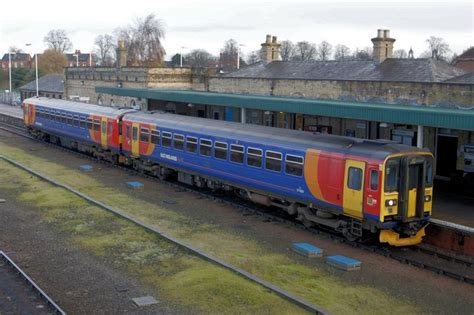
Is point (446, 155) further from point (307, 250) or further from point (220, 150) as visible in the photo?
point (307, 250)

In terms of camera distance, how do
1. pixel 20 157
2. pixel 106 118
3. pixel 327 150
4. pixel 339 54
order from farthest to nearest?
pixel 339 54, pixel 20 157, pixel 106 118, pixel 327 150

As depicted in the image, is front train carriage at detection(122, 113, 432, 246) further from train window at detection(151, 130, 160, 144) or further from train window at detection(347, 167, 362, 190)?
train window at detection(151, 130, 160, 144)

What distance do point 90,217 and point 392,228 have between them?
9066 mm

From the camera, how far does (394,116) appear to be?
18.5 metres

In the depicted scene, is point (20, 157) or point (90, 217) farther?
point (20, 157)

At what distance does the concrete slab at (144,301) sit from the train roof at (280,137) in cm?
647

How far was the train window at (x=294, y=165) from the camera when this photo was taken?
16875 millimetres

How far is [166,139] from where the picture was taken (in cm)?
2370

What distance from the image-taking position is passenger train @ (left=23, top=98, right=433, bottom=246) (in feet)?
48.1

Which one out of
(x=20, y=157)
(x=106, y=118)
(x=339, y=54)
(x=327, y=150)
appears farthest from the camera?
(x=339, y=54)

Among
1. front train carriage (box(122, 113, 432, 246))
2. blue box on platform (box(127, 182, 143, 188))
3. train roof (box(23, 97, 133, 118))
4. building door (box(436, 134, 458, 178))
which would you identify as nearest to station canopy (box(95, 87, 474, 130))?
building door (box(436, 134, 458, 178))

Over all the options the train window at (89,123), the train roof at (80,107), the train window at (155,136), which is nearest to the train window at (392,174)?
the train window at (155,136)

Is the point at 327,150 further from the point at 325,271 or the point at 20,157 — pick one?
the point at 20,157

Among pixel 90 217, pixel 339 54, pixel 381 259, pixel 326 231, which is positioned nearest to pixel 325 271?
pixel 381 259
